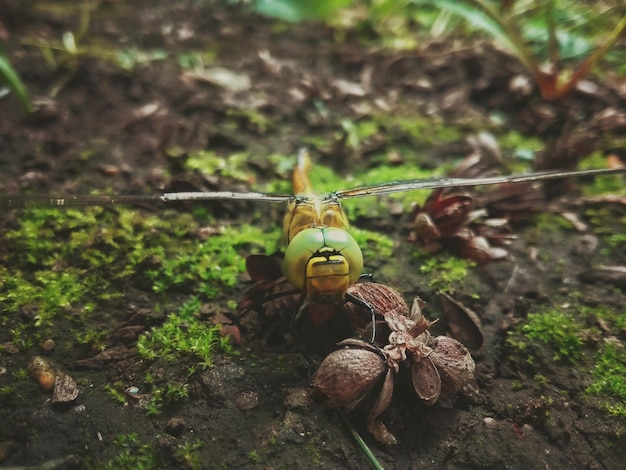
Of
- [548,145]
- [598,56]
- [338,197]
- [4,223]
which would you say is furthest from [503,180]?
[4,223]

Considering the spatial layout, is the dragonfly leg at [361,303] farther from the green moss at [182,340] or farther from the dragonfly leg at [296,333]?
the green moss at [182,340]

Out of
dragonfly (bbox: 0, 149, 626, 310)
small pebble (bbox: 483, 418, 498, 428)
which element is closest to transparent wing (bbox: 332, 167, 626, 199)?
dragonfly (bbox: 0, 149, 626, 310)

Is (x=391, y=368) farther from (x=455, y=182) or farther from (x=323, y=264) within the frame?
(x=455, y=182)

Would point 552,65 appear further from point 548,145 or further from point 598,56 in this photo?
point 548,145

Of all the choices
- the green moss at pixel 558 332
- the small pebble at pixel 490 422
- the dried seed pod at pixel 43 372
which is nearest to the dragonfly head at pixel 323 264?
the small pebble at pixel 490 422

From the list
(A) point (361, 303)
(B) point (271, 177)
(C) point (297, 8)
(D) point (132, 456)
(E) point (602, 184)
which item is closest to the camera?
(D) point (132, 456)

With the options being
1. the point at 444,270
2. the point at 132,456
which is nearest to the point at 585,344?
the point at 444,270
